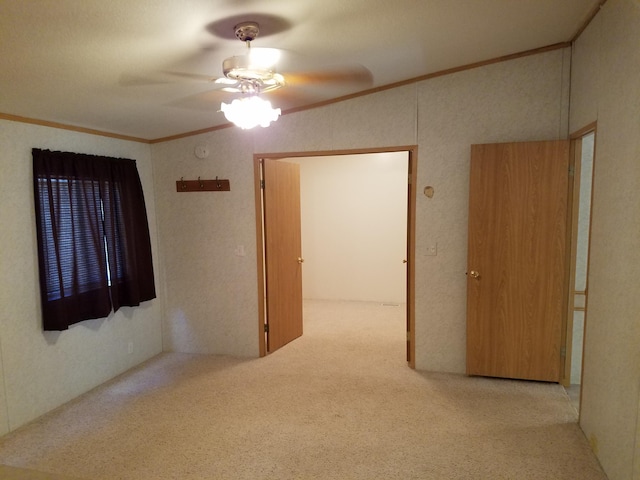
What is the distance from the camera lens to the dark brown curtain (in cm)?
308

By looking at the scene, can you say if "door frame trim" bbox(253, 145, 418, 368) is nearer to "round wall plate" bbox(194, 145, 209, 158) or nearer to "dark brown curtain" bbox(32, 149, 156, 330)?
"round wall plate" bbox(194, 145, 209, 158)

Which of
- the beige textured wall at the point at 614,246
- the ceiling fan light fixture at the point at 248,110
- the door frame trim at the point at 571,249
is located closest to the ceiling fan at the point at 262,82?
the ceiling fan light fixture at the point at 248,110

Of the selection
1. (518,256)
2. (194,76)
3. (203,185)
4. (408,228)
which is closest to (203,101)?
(194,76)

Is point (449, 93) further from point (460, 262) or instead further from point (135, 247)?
point (135, 247)

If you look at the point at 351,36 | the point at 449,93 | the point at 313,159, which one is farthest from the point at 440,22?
the point at 313,159

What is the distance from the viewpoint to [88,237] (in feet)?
11.2

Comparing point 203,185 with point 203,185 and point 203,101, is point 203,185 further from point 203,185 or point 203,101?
point 203,101

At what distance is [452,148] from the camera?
355 cm

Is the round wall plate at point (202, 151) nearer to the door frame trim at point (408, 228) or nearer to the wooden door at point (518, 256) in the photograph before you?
the door frame trim at point (408, 228)

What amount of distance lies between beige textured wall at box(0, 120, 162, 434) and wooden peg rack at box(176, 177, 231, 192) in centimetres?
82

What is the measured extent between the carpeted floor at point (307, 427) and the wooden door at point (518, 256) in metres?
0.29

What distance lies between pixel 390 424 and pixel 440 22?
8.46ft

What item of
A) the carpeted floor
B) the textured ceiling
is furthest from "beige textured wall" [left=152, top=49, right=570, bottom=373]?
the carpeted floor

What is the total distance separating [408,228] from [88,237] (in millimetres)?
2715
